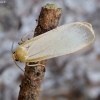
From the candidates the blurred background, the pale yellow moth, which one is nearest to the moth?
the pale yellow moth

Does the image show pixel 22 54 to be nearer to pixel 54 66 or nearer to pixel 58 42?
pixel 58 42

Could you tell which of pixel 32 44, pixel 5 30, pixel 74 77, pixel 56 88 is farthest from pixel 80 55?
pixel 32 44

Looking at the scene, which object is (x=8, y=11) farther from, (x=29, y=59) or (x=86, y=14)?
(x=29, y=59)

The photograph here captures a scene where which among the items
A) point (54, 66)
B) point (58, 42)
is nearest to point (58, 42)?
point (58, 42)

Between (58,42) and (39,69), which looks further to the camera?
(58,42)

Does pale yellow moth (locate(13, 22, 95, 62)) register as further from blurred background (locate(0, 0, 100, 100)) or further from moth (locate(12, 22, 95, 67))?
blurred background (locate(0, 0, 100, 100))

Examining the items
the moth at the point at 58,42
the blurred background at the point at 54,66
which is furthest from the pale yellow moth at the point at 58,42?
the blurred background at the point at 54,66
